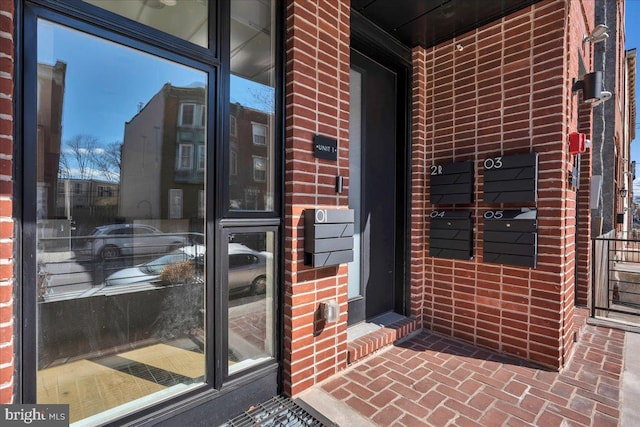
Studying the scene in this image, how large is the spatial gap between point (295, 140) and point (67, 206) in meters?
1.52

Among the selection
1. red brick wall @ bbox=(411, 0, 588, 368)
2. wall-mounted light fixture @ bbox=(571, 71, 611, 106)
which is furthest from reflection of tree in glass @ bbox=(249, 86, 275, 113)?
wall-mounted light fixture @ bbox=(571, 71, 611, 106)

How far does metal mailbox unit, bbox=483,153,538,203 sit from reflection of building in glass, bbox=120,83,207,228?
2.58 metres

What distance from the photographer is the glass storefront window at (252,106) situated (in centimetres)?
218

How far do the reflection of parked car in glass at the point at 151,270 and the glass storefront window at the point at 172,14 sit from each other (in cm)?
143

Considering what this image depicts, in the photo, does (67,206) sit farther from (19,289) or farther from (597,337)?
(597,337)

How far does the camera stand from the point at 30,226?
146cm

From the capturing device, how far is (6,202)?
52.4 inches

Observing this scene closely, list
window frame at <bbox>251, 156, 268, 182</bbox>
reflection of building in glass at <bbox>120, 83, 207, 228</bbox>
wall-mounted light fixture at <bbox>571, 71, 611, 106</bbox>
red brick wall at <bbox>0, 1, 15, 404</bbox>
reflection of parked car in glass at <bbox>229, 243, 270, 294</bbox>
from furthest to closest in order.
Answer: wall-mounted light fixture at <bbox>571, 71, 611, 106</bbox>
reflection of building in glass at <bbox>120, 83, 207, 228</bbox>
window frame at <bbox>251, 156, 268, 182</bbox>
reflection of parked car in glass at <bbox>229, 243, 270, 294</bbox>
red brick wall at <bbox>0, 1, 15, 404</bbox>

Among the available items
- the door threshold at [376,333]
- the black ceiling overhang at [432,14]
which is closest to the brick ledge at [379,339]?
the door threshold at [376,333]

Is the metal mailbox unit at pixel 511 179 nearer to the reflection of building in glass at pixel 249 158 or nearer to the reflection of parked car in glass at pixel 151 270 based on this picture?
the reflection of building in glass at pixel 249 158

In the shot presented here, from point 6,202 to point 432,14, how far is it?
336 centimetres

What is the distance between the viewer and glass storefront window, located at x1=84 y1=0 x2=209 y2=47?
6.78 feet

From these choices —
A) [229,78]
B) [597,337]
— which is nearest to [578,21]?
[597,337]

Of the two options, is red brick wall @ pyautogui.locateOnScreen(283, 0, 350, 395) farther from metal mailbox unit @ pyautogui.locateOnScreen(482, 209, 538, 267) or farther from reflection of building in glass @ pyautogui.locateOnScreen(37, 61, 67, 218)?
metal mailbox unit @ pyautogui.locateOnScreen(482, 209, 538, 267)
